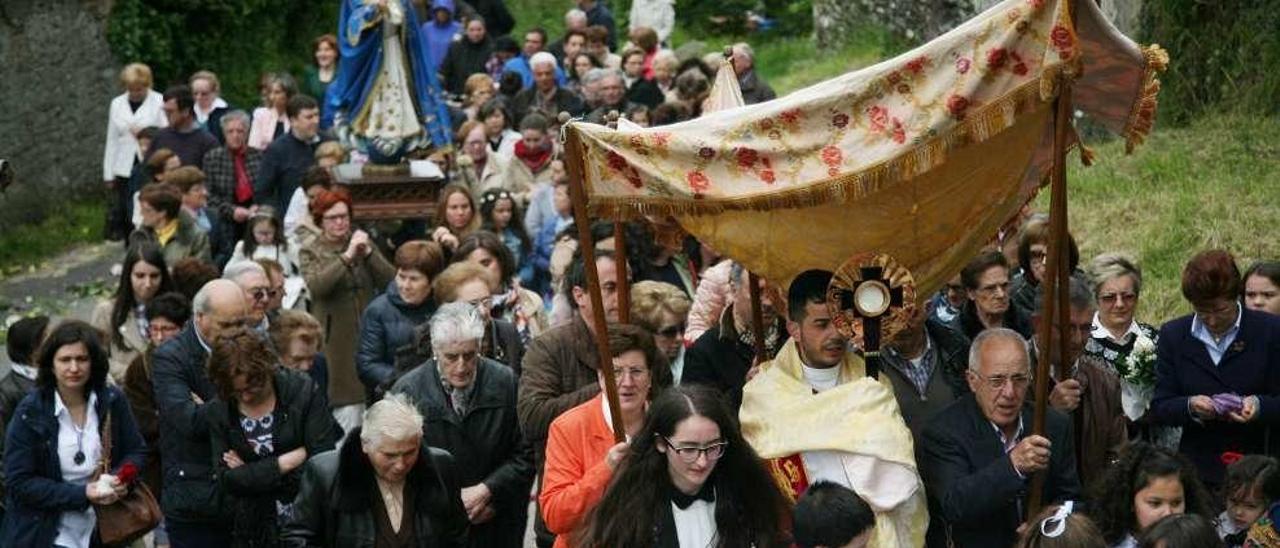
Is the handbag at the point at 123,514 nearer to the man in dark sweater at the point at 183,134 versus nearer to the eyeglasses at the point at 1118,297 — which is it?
the eyeglasses at the point at 1118,297

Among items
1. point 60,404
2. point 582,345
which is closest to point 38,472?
point 60,404

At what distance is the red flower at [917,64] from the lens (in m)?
7.87

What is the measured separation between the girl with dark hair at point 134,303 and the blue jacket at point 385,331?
1.10 meters

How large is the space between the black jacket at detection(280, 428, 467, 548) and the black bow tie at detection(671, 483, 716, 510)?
1.53m

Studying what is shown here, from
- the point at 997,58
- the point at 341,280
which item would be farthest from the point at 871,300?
the point at 341,280

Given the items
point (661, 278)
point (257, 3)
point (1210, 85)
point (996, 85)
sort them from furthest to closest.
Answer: point (257, 3)
point (1210, 85)
point (661, 278)
point (996, 85)

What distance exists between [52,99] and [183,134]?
4217mm

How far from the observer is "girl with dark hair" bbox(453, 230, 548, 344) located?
12117 mm

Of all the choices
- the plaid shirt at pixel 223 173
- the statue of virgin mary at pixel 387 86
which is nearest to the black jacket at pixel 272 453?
the statue of virgin mary at pixel 387 86

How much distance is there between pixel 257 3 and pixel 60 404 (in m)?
15.7

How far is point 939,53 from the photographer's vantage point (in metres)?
7.86

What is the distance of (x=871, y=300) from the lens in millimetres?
7934

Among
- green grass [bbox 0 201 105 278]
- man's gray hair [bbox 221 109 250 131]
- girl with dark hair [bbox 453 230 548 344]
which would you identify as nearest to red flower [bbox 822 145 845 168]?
girl with dark hair [bbox 453 230 548 344]

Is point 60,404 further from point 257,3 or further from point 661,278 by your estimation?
point 257,3
